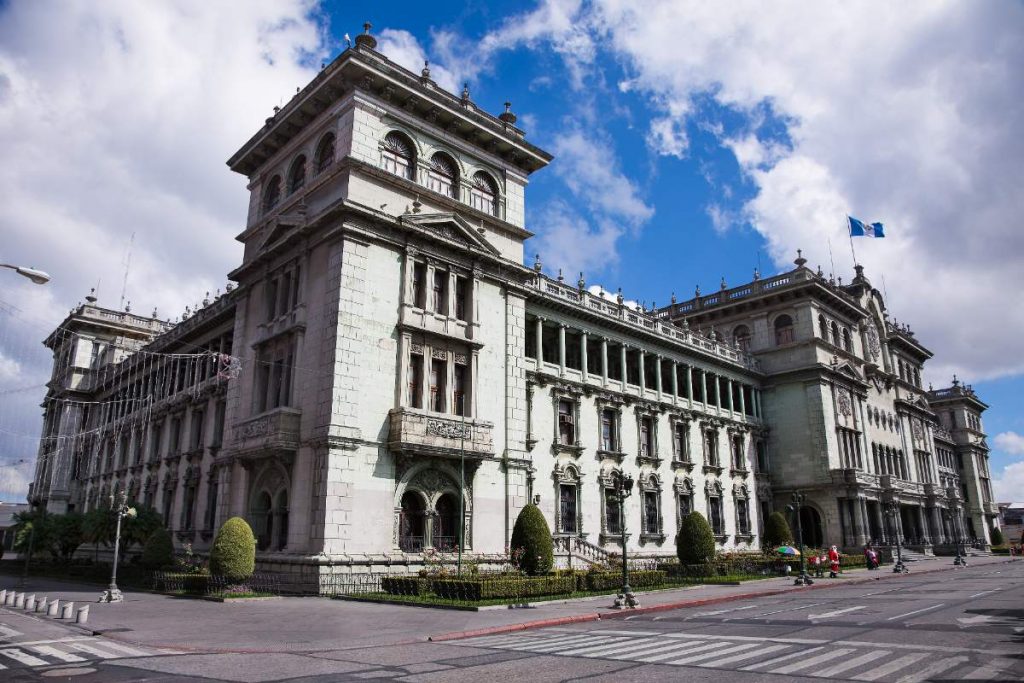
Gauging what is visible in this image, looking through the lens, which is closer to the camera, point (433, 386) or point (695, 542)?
point (433, 386)

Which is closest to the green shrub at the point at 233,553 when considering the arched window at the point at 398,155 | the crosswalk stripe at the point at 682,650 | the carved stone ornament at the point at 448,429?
the carved stone ornament at the point at 448,429

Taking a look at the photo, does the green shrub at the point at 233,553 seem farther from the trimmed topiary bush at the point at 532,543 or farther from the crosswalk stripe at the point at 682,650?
the crosswalk stripe at the point at 682,650

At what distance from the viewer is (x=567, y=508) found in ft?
128

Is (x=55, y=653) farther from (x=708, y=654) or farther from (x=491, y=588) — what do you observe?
(x=491, y=588)

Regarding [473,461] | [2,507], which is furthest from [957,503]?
[2,507]

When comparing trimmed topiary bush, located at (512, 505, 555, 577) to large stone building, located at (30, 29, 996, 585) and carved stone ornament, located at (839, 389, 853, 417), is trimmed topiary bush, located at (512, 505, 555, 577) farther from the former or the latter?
carved stone ornament, located at (839, 389, 853, 417)

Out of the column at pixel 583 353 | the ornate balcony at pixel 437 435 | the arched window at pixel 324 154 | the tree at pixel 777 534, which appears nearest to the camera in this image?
the ornate balcony at pixel 437 435

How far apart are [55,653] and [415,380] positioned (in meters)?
18.5

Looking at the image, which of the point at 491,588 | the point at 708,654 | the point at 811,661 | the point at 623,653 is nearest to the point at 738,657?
the point at 708,654

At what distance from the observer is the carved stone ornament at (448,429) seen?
97.2ft

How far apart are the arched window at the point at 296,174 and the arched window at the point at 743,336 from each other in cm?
3859

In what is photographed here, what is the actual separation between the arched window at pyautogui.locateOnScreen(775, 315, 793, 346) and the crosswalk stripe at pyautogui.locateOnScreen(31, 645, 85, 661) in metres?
54.3

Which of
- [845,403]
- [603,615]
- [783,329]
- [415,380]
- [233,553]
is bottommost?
[603,615]

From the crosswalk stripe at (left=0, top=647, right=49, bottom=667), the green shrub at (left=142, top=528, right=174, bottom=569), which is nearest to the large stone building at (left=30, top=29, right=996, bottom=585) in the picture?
the green shrub at (left=142, top=528, right=174, bottom=569)
